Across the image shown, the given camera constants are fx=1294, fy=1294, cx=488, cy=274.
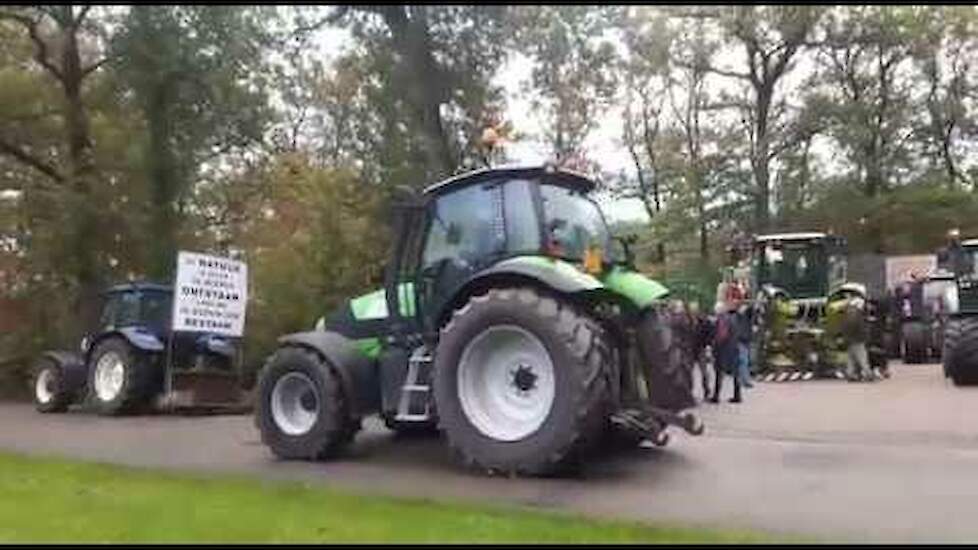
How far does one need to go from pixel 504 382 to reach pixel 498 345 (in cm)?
31

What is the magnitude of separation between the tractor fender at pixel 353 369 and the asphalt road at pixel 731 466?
526 mm

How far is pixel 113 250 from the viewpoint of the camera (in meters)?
23.7

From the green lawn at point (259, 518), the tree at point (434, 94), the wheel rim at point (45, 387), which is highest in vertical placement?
the tree at point (434, 94)

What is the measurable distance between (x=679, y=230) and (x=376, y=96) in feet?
74.1

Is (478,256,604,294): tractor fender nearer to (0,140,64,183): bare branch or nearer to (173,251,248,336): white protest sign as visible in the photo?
(173,251,248,336): white protest sign

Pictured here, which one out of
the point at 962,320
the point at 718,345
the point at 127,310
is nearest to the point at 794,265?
the point at 962,320

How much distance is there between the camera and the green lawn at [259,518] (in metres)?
7.28

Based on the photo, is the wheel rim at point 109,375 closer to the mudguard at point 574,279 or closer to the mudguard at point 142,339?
the mudguard at point 142,339

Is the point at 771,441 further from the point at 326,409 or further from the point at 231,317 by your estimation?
the point at 231,317

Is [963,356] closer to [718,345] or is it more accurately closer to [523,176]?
[718,345]

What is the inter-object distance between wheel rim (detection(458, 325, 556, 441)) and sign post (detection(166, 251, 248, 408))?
8.38 meters

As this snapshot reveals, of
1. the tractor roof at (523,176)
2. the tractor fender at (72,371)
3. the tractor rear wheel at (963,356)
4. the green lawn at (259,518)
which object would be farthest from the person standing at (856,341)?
the green lawn at (259,518)

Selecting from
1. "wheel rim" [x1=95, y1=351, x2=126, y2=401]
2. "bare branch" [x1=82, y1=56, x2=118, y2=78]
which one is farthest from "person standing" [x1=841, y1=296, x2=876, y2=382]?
"bare branch" [x1=82, y1=56, x2=118, y2=78]

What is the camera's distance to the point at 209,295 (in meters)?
18.4
